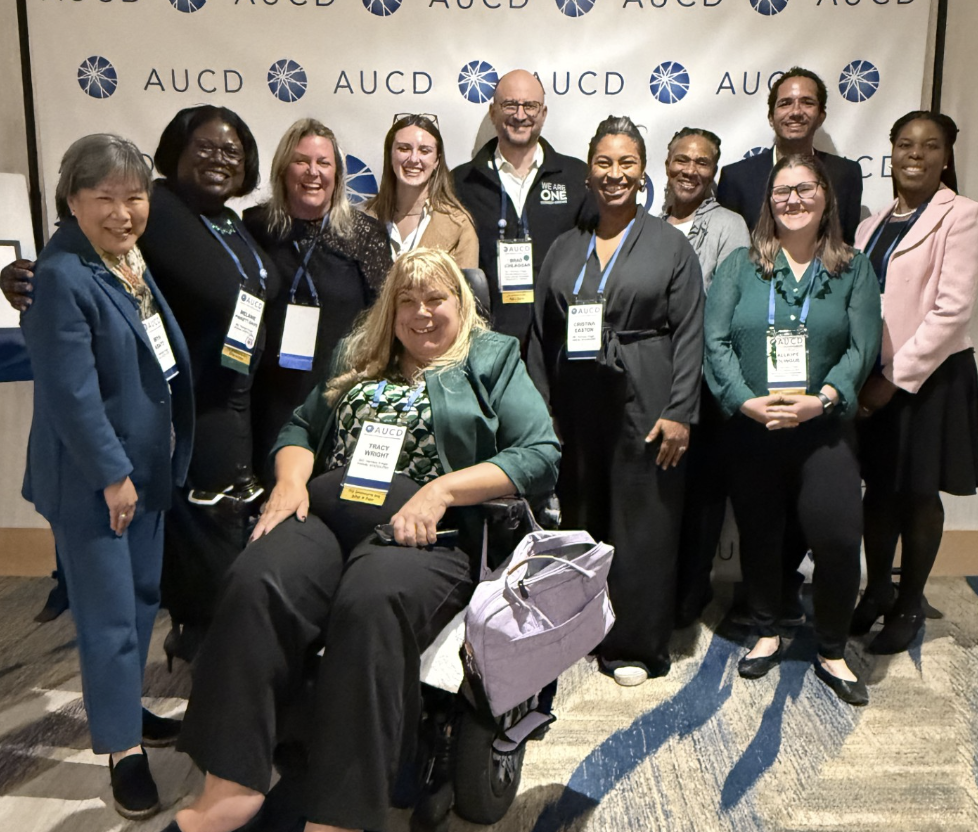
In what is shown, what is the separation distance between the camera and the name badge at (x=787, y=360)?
2650mm

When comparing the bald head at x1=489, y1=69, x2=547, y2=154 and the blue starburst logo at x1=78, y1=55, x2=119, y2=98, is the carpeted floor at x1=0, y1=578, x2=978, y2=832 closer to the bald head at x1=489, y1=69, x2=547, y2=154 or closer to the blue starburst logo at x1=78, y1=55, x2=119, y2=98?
the bald head at x1=489, y1=69, x2=547, y2=154

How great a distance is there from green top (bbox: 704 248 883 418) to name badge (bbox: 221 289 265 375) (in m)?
1.42

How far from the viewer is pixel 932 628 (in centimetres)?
325

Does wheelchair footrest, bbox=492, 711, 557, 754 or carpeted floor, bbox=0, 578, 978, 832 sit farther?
carpeted floor, bbox=0, 578, 978, 832

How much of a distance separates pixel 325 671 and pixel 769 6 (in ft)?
9.87

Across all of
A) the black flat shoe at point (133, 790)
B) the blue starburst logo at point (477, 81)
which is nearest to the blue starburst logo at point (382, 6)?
the blue starburst logo at point (477, 81)

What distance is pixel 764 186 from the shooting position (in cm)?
318

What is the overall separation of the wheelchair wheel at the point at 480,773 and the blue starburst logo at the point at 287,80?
102 inches

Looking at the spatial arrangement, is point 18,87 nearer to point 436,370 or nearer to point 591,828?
point 436,370

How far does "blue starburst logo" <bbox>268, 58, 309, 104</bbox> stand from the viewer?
11.3 ft

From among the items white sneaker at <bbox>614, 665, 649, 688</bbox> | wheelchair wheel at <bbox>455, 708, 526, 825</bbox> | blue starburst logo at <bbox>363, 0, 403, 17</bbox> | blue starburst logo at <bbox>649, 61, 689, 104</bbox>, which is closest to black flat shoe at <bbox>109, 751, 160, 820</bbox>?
wheelchair wheel at <bbox>455, 708, 526, 825</bbox>

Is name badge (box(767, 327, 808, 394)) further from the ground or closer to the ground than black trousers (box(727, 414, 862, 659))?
further from the ground

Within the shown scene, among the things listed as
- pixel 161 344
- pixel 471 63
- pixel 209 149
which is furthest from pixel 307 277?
pixel 471 63

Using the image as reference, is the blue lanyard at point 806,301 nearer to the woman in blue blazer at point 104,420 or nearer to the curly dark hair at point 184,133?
the curly dark hair at point 184,133
